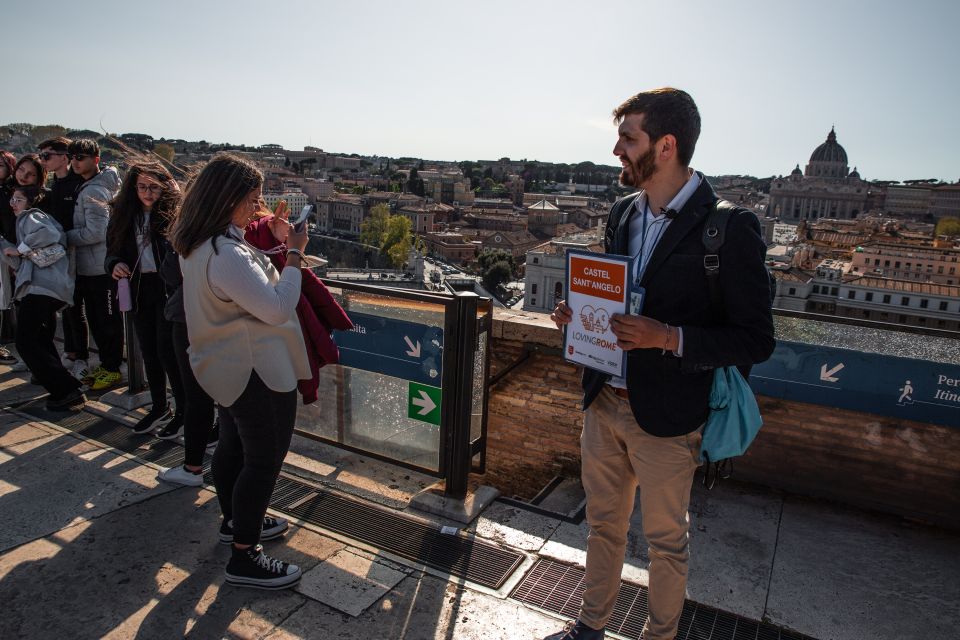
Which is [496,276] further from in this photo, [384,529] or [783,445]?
[384,529]

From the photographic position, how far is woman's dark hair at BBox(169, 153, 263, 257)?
7.32 ft

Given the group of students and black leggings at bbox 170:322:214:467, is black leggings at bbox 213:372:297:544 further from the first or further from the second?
black leggings at bbox 170:322:214:467

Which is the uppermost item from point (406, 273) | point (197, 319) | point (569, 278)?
point (569, 278)

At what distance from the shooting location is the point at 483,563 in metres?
2.78

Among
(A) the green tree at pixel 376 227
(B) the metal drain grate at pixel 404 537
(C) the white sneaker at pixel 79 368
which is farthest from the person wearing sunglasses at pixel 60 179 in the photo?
(A) the green tree at pixel 376 227

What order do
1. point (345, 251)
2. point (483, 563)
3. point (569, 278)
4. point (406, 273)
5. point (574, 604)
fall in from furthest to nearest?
point (345, 251), point (406, 273), point (483, 563), point (574, 604), point (569, 278)

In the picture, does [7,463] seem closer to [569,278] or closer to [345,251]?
[569,278]

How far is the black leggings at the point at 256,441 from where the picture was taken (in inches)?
92.8

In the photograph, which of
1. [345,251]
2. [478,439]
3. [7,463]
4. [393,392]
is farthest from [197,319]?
[345,251]

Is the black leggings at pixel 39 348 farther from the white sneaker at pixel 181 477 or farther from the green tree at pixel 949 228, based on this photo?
the green tree at pixel 949 228

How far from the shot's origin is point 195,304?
2277 mm

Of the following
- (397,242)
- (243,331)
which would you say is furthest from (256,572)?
(397,242)

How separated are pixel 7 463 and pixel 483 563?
2456 millimetres

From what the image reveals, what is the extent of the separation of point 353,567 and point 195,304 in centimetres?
119
